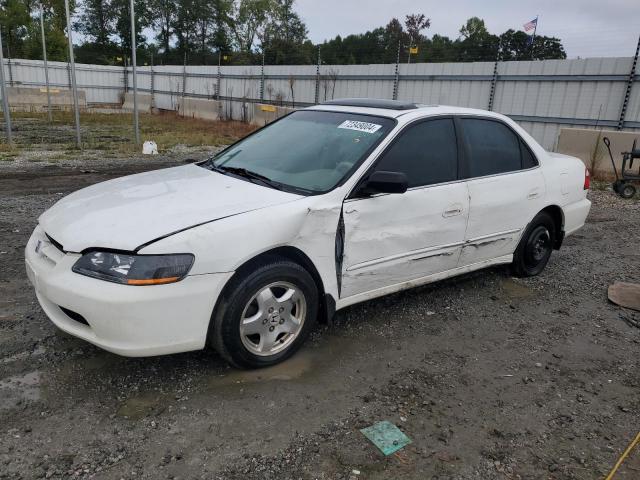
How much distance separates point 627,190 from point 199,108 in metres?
19.7

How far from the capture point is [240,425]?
8.55ft

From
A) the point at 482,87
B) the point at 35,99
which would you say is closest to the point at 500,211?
the point at 482,87

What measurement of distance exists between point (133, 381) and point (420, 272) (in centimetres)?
215

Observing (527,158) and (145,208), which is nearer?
(145,208)

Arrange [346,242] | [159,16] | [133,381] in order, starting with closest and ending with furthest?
[133,381] → [346,242] → [159,16]

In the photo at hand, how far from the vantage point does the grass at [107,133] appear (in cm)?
1312

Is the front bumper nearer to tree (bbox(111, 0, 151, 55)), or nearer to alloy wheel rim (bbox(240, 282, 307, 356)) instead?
alloy wheel rim (bbox(240, 282, 307, 356))

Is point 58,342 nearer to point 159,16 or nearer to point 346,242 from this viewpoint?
point 346,242

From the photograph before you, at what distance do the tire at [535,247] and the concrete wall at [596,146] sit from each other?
631 centimetres

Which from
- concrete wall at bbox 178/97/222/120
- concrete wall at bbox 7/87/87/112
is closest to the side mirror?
concrete wall at bbox 178/97/222/120

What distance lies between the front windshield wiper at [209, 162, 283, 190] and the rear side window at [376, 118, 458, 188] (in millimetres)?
718

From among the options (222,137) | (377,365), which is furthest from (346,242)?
(222,137)

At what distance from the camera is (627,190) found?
354 inches

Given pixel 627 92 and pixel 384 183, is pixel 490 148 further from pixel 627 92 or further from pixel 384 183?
pixel 627 92
